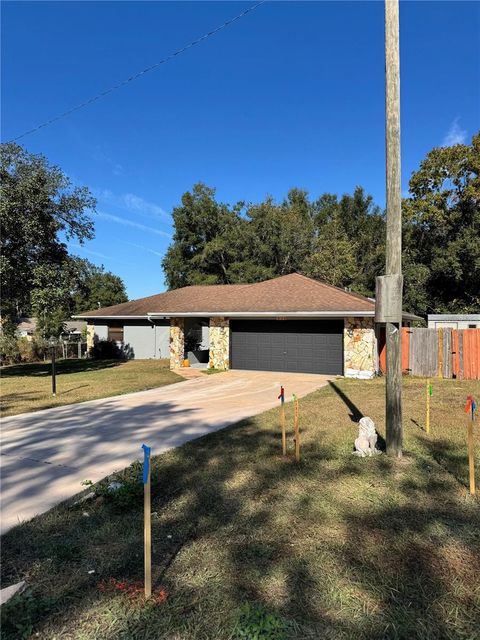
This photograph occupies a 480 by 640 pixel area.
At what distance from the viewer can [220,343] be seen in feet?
58.6

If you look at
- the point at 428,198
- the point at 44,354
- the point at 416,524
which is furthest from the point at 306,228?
the point at 416,524

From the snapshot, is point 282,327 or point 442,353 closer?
point 442,353

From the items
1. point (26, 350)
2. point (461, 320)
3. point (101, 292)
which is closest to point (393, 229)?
point (461, 320)

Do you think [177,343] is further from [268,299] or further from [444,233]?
[444,233]

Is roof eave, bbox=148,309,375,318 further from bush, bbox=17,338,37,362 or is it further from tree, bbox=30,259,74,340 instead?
bush, bbox=17,338,37,362

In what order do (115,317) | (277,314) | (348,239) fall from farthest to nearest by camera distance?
(348,239) < (115,317) < (277,314)

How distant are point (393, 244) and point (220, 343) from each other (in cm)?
1287

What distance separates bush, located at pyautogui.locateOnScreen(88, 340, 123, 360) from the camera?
25016 mm

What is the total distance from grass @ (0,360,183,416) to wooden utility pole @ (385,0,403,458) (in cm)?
771

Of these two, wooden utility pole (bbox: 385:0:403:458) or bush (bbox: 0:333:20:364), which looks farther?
bush (bbox: 0:333:20:364)

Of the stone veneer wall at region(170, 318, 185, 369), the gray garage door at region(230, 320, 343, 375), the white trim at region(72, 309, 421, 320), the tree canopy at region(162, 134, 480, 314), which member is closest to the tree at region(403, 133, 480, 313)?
the tree canopy at region(162, 134, 480, 314)

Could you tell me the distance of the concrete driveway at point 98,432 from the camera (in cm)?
466

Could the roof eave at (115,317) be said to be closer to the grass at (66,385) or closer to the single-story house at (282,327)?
the single-story house at (282,327)

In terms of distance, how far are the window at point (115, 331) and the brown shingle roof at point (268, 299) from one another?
2080 mm
